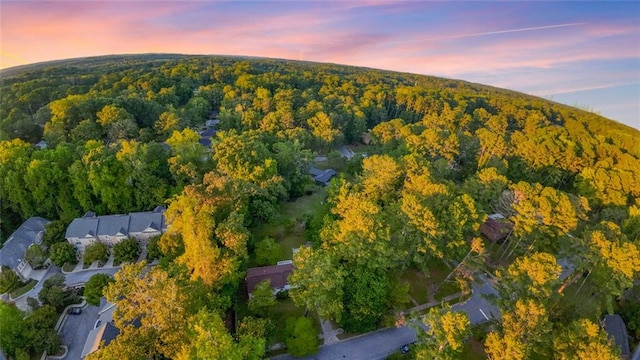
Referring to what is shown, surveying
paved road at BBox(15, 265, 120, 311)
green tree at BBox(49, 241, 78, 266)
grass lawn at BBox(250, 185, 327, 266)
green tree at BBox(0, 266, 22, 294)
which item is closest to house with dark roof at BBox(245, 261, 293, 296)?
grass lawn at BBox(250, 185, 327, 266)

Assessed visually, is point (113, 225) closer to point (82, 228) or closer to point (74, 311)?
point (82, 228)

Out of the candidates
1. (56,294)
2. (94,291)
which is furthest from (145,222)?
(56,294)

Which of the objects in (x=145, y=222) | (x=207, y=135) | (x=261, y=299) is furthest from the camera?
(x=207, y=135)

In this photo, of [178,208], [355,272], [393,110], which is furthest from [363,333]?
[393,110]

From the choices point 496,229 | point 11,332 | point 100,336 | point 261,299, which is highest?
point 496,229

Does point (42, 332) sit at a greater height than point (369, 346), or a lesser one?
greater

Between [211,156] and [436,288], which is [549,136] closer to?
[436,288]
